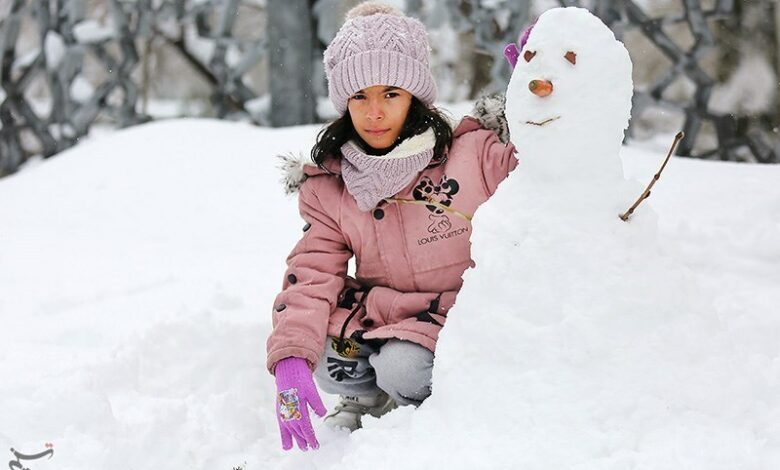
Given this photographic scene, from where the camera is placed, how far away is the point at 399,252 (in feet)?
5.81

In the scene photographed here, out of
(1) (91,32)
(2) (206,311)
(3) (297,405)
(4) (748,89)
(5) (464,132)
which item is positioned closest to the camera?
(3) (297,405)

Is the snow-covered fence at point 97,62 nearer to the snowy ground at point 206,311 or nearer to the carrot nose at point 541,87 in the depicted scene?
the snowy ground at point 206,311

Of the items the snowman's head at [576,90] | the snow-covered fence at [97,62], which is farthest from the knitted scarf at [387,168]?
the snow-covered fence at [97,62]

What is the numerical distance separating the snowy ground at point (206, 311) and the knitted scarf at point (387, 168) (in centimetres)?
50

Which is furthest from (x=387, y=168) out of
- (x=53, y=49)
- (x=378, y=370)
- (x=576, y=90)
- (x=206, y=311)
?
(x=53, y=49)

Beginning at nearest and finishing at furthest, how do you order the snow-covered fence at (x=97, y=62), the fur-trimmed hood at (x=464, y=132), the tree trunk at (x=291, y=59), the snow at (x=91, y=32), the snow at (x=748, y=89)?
1. the fur-trimmed hood at (x=464, y=132)
2. the snow at (x=748, y=89)
3. the tree trunk at (x=291, y=59)
4. the snow-covered fence at (x=97, y=62)
5. the snow at (x=91, y=32)

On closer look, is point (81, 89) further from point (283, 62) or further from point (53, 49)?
point (283, 62)

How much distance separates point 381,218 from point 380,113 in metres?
0.24

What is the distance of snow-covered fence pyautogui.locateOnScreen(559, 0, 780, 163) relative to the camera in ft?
11.7

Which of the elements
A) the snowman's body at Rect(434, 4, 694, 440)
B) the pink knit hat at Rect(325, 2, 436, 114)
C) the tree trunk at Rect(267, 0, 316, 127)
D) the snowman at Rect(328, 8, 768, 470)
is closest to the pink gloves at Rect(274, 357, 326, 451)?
the snowman at Rect(328, 8, 768, 470)

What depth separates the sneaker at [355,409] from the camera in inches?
72.8

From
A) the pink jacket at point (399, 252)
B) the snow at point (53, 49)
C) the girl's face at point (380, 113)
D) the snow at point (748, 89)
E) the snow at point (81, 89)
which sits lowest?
Result: the snow at point (81, 89)

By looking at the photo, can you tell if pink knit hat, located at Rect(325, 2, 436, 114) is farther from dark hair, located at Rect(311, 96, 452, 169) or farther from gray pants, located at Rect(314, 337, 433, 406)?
gray pants, located at Rect(314, 337, 433, 406)

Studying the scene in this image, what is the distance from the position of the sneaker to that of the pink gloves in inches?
8.5
